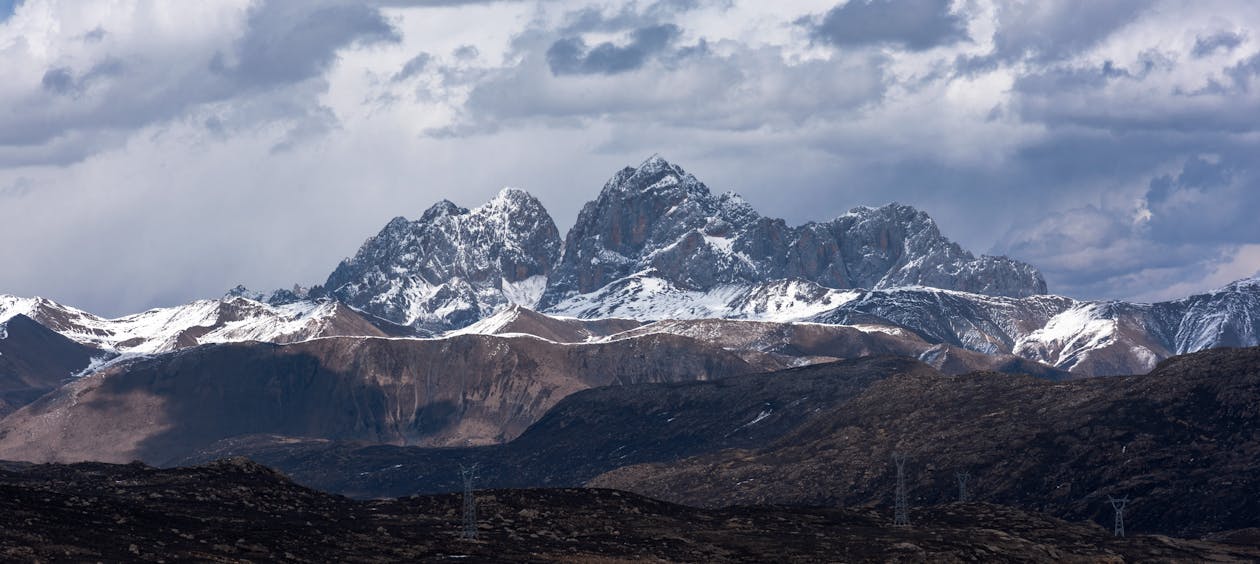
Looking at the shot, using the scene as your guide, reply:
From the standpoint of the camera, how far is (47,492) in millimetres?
118562

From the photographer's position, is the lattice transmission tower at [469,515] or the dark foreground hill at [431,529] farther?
the lattice transmission tower at [469,515]

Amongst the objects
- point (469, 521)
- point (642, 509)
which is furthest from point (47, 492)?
point (642, 509)

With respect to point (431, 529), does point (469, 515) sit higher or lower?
higher

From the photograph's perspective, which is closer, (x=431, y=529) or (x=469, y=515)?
(x=469, y=515)

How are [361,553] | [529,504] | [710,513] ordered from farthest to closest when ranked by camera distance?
[710,513], [529,504], [361,553]

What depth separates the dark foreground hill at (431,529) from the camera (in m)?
109

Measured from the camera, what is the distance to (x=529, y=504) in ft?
489

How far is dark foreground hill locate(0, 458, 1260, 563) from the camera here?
358 ft

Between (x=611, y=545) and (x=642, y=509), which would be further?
(x=642, y=509)

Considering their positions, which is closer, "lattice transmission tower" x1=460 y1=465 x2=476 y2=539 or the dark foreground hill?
the dark foreground hill

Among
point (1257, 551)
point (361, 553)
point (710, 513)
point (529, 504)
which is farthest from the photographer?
point (1257, 551)

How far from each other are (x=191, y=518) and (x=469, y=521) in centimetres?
1952

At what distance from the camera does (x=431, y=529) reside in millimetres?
134250

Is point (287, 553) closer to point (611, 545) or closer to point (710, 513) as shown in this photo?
point (611, 545)
